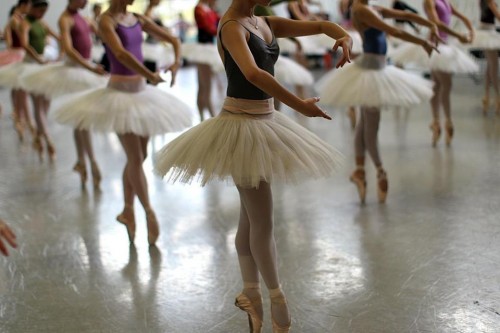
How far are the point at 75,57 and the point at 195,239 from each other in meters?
1.33

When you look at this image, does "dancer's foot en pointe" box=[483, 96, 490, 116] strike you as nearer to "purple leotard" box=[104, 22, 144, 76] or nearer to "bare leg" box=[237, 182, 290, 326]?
"purple leotard" box=[104, 22, 144, 76]

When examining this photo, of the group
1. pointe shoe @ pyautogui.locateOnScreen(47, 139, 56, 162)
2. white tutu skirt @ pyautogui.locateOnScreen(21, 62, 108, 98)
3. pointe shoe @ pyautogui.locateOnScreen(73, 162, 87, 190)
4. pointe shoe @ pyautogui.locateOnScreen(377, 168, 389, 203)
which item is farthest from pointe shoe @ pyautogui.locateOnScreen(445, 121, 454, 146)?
pointe shoe @ pyautogui.locateOnScreen(47, 139, 56, 162)

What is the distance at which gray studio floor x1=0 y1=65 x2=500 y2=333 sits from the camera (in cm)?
314

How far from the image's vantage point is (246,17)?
2664mm

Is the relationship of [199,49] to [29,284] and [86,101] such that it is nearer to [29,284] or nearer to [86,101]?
[86,101]

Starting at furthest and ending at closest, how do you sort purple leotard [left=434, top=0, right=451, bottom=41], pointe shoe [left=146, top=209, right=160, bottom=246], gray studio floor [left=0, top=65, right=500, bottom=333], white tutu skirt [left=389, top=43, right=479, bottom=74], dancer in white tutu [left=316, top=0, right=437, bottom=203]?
white tutu skirt [left=389, top=43, right=479, bottom=74] → purple leotard [left=434, top=0, right=451, bottom=41] → dancer in white tutu [left=316, top=0, right=437, bottom=203] → pointe shoe [left=146, top=209, right=160, bottom=246] → gray studio floor [left=0, top=65, right=500, bottom=333]

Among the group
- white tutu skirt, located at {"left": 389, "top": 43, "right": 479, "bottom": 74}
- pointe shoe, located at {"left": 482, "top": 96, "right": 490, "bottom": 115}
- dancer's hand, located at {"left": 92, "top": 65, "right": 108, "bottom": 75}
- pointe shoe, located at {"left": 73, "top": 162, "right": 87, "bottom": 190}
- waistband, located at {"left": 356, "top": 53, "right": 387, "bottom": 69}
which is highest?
dancer's hand, located at {"left": 92, "top": 65, "right": 108, "bottom": 75}

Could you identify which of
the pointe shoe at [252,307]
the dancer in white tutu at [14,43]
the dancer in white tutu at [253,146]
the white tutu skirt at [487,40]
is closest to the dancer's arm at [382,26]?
the dancer in white tutu at [253,146]

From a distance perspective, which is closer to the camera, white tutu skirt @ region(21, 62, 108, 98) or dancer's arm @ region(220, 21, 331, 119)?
dancer's arm @ region(220, 21, 331, 119)

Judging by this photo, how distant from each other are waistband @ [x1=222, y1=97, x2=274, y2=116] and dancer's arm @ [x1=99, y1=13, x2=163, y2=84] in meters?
1.05

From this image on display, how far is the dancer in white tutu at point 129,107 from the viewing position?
12.8ft

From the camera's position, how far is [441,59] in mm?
6352

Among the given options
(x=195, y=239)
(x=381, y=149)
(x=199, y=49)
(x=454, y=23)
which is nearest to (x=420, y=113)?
(x=454, y=23)

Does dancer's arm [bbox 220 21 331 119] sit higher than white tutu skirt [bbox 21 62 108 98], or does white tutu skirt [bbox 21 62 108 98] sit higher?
dancer's arm [bbox 220 21 331 119]
